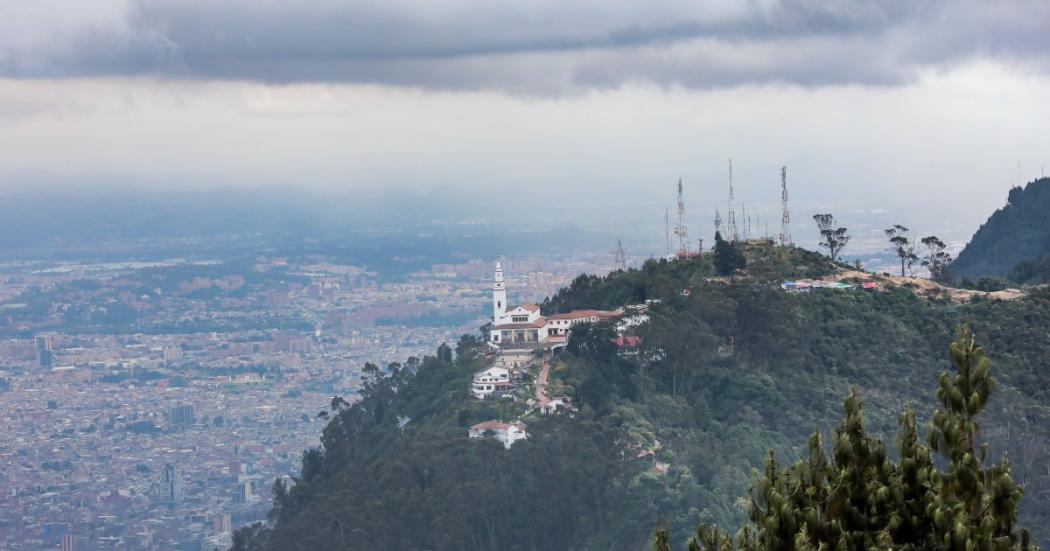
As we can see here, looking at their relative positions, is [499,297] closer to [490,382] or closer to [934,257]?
[490,382]

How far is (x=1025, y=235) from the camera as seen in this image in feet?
289

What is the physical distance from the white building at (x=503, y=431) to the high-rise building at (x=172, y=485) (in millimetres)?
34847

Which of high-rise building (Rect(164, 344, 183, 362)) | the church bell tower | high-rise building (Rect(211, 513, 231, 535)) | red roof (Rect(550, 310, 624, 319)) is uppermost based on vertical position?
the church bell tower

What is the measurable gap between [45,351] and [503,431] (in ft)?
279

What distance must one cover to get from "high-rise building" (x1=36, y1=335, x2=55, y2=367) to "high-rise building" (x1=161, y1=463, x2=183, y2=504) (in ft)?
130

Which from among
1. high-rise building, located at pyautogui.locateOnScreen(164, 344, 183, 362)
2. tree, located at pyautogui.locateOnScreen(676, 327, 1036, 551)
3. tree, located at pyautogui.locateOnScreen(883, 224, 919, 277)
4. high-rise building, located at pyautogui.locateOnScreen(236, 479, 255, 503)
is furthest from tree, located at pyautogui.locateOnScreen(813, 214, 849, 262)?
high-rise building, located at pyautogui.locateOnScreen(164, 344, 183, 362)

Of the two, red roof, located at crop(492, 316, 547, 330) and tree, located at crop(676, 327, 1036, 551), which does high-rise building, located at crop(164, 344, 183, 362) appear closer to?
red roof, located at crop(492, 316, 547, 330)

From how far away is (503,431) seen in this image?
53250 millimetres

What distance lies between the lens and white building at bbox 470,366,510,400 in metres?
57.1

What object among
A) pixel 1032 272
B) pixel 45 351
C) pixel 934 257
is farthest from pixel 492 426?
pixel 45 351

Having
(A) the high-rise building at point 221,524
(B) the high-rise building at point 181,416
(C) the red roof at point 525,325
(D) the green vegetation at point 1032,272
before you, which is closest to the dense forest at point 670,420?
(C) the red roof at point 525,325

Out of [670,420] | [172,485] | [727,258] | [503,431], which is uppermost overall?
[727,258]

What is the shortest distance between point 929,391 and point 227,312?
3849 inches

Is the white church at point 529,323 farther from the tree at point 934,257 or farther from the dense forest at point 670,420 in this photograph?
the tree at point 934,257
